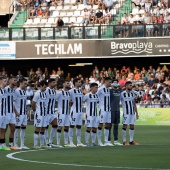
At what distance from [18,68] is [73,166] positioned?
35380 mm

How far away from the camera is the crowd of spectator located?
40.7 m

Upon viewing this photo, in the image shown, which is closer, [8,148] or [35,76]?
[8,148]

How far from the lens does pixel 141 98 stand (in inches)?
1634

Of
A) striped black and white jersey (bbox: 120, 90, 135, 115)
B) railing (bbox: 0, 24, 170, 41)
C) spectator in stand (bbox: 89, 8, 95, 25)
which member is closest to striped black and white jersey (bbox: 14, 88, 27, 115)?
striped black and white jersey (bbox: 120, 90, 135, 115)

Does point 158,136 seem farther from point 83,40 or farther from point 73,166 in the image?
point 83,40

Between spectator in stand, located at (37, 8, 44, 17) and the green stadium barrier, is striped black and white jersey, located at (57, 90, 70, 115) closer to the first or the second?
the green stadium barrier

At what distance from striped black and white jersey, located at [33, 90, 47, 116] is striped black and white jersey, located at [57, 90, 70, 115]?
1031 mm

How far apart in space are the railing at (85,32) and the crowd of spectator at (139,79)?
2140 millimetres

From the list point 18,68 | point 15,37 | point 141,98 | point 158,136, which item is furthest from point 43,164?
point 18,68

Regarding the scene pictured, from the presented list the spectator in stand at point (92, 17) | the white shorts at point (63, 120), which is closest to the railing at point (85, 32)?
the spectator in stand at point (92, 17)

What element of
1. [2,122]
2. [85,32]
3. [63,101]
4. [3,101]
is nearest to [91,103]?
[63,101]

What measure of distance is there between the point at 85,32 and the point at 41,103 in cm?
2343

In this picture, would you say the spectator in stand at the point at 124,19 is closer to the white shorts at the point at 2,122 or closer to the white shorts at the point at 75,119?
the white shorts at the point at 75,119

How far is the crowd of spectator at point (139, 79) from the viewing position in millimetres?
40656
